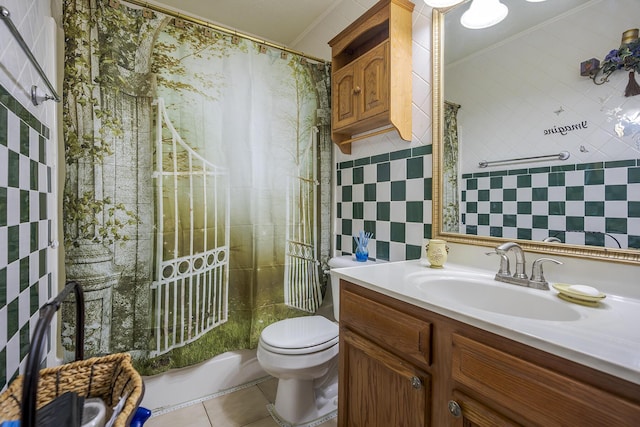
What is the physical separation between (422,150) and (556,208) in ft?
2.03

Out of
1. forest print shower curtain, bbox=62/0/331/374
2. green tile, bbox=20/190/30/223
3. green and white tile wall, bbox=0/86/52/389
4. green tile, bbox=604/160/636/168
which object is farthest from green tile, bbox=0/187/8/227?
green tile, bbox=604/160/636/168

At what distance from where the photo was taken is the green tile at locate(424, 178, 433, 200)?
138cm

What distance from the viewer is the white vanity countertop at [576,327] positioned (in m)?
0.51

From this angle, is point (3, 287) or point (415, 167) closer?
point (3, 287)

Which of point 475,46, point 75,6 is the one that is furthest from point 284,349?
point 75,6

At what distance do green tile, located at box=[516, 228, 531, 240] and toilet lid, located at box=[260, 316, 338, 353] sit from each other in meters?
0.93

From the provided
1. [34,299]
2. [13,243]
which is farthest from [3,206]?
[34,299]

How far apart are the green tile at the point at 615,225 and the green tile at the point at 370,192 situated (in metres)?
1.00

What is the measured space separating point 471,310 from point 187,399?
1.61 m

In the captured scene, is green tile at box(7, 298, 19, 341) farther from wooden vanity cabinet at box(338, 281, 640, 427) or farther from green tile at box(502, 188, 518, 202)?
green tile at box(502, 188, 518, 202)

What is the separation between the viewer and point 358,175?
183 cm

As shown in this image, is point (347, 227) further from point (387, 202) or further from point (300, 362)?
point (300, 362)

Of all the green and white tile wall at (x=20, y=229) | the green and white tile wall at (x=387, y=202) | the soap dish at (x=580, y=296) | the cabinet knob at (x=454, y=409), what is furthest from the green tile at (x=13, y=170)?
the soap dish at (x=580, y=296)

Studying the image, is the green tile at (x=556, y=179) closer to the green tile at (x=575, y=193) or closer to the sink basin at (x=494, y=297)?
the green tile at (x=575, y=193)
